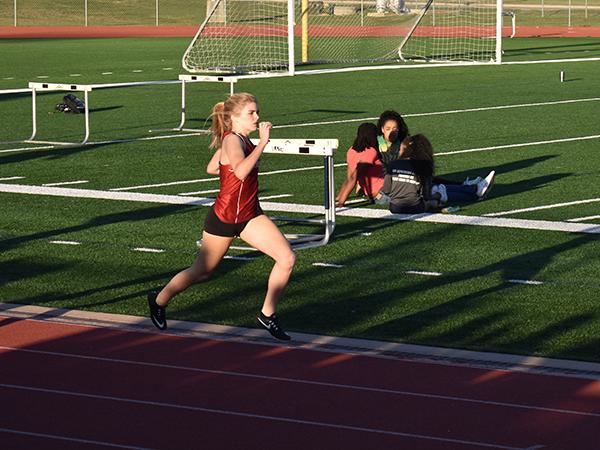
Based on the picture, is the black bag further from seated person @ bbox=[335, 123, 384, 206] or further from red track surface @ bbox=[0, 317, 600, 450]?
red track surface @ bbox=[0, 317, 600, 450]

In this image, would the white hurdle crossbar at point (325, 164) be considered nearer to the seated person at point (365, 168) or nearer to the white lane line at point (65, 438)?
the seated person at point (365, 168)

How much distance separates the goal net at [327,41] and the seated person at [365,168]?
1908 centimetres

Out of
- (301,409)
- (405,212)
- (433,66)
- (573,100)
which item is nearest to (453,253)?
(405,212)

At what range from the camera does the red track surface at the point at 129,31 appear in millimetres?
59281

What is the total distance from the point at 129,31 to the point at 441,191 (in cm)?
4976

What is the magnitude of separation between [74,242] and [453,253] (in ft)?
11.2

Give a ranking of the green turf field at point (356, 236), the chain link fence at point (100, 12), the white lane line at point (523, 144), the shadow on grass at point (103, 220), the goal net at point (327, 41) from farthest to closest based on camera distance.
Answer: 1. the chain link fence at point (100, 12)
2. the goal net at point (327, 41)
3. the white lane line at point (523, 144)
4. the shadow on grass at point (103, 220)
5. the green turf field at point (356, 236)

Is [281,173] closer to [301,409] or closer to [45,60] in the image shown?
[301,409]

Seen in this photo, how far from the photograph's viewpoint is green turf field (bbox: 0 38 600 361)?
10.9 meters

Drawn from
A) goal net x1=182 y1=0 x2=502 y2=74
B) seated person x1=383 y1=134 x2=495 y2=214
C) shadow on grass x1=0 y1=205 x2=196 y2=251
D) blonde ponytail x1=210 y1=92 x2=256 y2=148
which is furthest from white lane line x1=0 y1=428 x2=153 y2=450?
goal net x1=182 y1=0 x2=502 y2=74

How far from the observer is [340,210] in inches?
616

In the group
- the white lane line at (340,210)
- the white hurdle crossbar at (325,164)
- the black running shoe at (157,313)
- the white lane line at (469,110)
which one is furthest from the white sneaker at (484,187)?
the white lane line at (469,110)

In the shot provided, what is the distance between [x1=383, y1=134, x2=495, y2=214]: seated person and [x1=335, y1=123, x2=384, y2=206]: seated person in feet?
1.96

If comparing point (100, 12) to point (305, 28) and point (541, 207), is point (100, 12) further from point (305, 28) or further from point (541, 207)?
point (541, 207)
